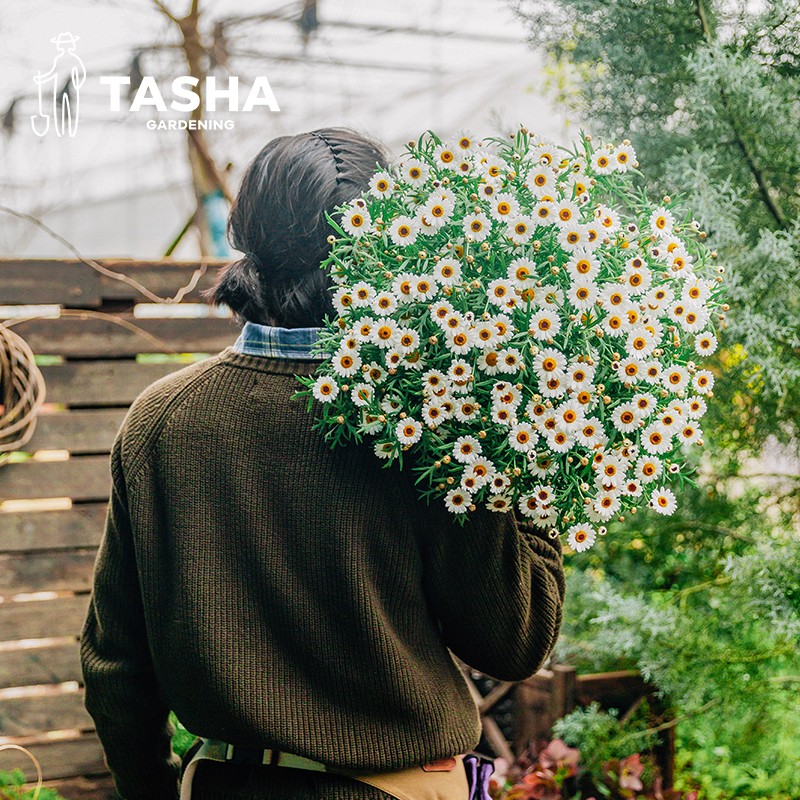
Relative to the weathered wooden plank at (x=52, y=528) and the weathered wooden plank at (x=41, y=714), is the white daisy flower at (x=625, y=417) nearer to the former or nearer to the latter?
the weathered wooden plank at (x=52, y=528)

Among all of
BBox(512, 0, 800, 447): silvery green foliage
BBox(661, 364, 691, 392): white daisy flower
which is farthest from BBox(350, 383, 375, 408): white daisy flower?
BBox(512, 0, 800, 447): silvery green foliage

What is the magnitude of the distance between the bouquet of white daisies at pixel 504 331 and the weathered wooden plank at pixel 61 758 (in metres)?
2.11

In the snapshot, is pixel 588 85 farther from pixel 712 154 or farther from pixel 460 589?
pixel 460 589

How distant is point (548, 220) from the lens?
1.21 meters

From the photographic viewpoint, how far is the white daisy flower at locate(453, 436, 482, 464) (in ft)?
3.96

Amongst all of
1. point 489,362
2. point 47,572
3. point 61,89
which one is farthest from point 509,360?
point 61,89

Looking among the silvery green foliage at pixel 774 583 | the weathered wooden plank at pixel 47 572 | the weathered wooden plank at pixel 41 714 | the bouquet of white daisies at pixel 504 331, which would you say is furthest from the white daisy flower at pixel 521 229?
the weathered wooden plank at pixel 41 714

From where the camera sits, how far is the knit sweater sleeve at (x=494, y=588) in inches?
52.5

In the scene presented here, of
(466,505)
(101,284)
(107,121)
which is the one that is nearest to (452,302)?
(466,505)

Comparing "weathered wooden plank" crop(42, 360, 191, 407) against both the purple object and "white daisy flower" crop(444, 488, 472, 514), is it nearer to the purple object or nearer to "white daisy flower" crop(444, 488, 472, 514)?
the purple object

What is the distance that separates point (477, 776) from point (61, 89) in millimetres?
3638

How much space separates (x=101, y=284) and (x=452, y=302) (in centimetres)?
199

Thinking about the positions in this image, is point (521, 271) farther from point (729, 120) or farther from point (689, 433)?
point (729, 120)

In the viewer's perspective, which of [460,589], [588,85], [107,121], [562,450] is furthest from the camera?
[107,121]
